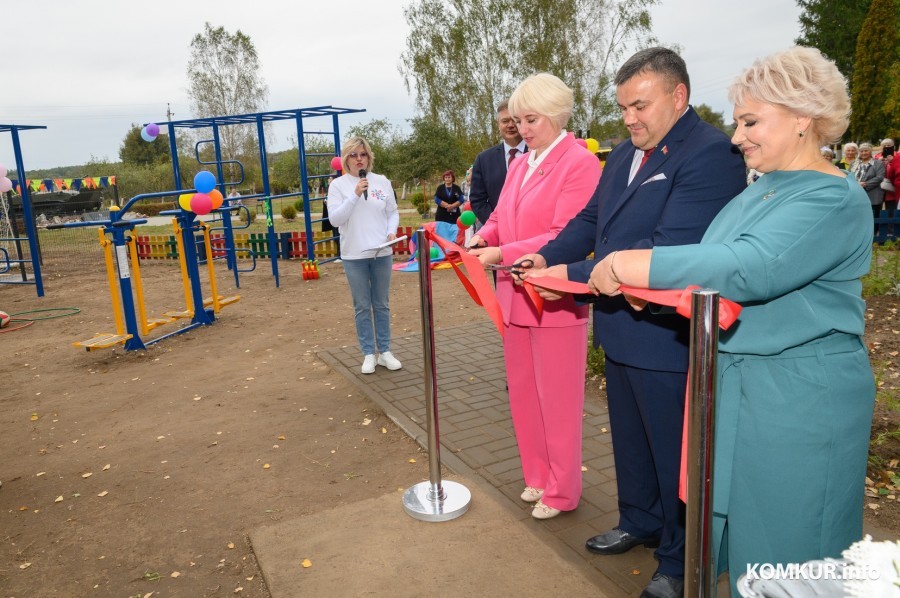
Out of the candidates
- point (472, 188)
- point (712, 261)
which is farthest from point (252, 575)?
point (472, 188)

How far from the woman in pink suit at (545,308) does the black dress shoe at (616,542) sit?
342 mm

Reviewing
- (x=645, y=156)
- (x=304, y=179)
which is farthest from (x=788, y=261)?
(x=304, y=179)

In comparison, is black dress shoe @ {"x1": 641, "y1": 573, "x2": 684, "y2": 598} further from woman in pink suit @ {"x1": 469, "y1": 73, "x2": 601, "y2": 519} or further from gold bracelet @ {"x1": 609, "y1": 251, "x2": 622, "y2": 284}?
gold bracelet @ {"x1": 609, "y1": 251, "x2": 622, "y2": 284}

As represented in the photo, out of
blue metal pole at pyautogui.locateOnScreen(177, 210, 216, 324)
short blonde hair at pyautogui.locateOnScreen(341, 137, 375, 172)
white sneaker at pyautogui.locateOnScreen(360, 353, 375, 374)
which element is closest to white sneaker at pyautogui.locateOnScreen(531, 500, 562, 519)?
white sneaker at pyautogui.locateOnScreen(360, 353, 375, 374)

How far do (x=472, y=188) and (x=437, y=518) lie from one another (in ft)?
8.24

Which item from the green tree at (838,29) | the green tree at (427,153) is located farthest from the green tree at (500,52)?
the green tree at (838,29)

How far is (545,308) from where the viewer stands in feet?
9.88

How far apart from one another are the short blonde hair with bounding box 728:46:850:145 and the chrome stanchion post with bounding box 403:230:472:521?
182 centimetres

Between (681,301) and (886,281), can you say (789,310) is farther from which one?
(886,281)

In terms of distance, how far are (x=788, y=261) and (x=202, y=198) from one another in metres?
7.31

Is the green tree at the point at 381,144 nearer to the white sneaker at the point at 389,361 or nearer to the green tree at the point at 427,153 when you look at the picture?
the green tree at the point at 427,153

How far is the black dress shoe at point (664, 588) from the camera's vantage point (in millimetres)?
2496

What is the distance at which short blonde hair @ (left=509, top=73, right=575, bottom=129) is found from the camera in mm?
2887

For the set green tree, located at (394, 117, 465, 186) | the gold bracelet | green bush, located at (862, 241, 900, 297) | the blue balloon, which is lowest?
green bush, located at (862, 241, 900, 297)
